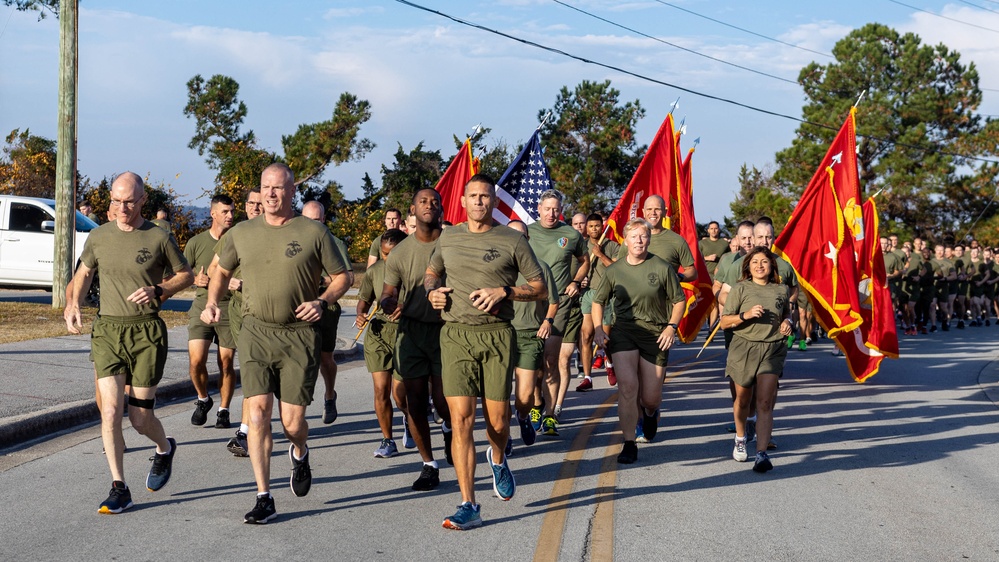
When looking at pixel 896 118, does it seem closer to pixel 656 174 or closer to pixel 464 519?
pixel 656 174

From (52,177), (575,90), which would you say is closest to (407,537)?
(52,177)

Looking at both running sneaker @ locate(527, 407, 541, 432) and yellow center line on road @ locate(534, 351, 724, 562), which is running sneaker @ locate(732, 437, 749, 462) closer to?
yellow center line on road @ locate(534, 351, 724, 562)

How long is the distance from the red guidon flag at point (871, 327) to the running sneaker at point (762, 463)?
17.4ft

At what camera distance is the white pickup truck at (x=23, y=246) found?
20609mm

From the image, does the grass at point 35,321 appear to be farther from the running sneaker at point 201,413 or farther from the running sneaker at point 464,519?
the running sneaker at point 464,519

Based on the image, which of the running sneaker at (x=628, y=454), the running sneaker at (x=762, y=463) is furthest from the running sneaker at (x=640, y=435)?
the running sneaker at (x=762, y=463)

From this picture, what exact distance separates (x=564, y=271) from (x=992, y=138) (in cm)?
3892

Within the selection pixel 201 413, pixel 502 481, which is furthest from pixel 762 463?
pixel 201 413

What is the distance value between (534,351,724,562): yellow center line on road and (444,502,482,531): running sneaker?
15.3 inches

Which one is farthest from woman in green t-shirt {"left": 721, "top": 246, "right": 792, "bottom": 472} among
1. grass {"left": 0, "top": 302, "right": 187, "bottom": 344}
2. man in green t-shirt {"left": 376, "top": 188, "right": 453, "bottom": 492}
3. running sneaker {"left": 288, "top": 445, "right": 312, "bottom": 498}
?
grass {"left": 0, "top": 302, "right": 187, "bottom": 344}

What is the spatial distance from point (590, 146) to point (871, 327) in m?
30.2

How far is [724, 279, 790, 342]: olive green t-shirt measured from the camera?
8.77 meters

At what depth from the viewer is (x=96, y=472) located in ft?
25.6

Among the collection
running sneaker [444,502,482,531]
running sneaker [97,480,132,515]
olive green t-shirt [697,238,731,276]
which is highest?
olive green t-shirt [697,238,731,276]
